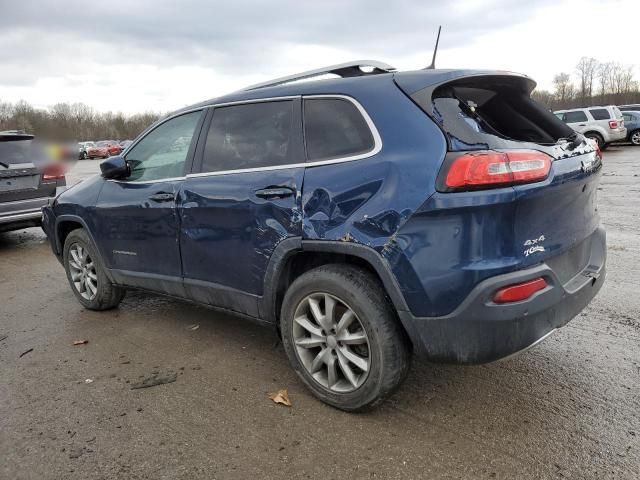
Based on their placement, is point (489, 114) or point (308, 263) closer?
point (489, 114)

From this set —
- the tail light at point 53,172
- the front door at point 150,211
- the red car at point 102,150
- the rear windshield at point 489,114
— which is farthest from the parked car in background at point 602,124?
the red car at point 102,150

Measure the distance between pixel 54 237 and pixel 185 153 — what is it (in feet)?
7.17

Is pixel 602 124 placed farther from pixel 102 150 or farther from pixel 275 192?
pixel 102 150

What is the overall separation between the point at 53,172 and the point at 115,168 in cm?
443

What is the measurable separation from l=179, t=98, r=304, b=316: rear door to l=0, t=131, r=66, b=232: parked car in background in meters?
5.01

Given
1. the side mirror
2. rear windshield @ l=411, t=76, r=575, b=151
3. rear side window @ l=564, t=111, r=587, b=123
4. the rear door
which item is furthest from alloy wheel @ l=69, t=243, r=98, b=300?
rear side window @ l=564, t=111, r=587, b=123

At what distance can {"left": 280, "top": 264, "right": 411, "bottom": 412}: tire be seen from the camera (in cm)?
253

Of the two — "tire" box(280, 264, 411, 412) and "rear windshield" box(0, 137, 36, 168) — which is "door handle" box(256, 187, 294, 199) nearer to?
"tire" box(280, 264, 411, 412)

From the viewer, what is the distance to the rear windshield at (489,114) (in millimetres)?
2393

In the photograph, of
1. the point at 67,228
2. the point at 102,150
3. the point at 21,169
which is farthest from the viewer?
the point at 102,150

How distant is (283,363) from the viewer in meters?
3.41

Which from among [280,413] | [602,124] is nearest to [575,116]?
[602,124]

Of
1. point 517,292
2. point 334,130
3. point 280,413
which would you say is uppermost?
point 334,130

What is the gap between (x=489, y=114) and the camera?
9.12ft
